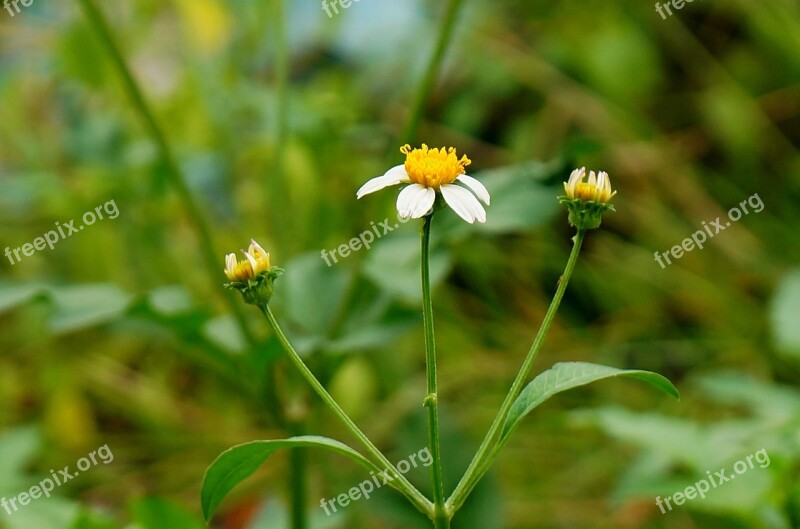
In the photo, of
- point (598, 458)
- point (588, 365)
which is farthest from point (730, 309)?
point (588, 365)

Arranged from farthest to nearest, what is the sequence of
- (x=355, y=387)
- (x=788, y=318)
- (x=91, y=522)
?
1. (x=355, y=387)
2. (x=788, y=318)
3. (x=91, y=522)

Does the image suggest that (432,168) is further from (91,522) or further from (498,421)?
(91,522)

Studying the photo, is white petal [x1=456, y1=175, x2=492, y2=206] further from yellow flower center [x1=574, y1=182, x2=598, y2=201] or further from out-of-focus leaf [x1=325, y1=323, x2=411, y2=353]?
out-of-focus leaf [x1=325, y1=323, x2=411, y2=353]

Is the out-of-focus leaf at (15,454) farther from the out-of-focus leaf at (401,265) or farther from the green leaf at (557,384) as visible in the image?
the green leaf at (557,384)

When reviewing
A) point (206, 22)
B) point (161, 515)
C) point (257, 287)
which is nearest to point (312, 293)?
A: point (161, 515)

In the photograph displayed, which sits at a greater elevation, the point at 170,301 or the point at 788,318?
the point at 170,301

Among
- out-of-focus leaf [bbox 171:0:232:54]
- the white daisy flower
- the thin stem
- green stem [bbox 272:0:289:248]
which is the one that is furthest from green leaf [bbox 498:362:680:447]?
out-of-focus leaf [bbox 171:0:232:54]
